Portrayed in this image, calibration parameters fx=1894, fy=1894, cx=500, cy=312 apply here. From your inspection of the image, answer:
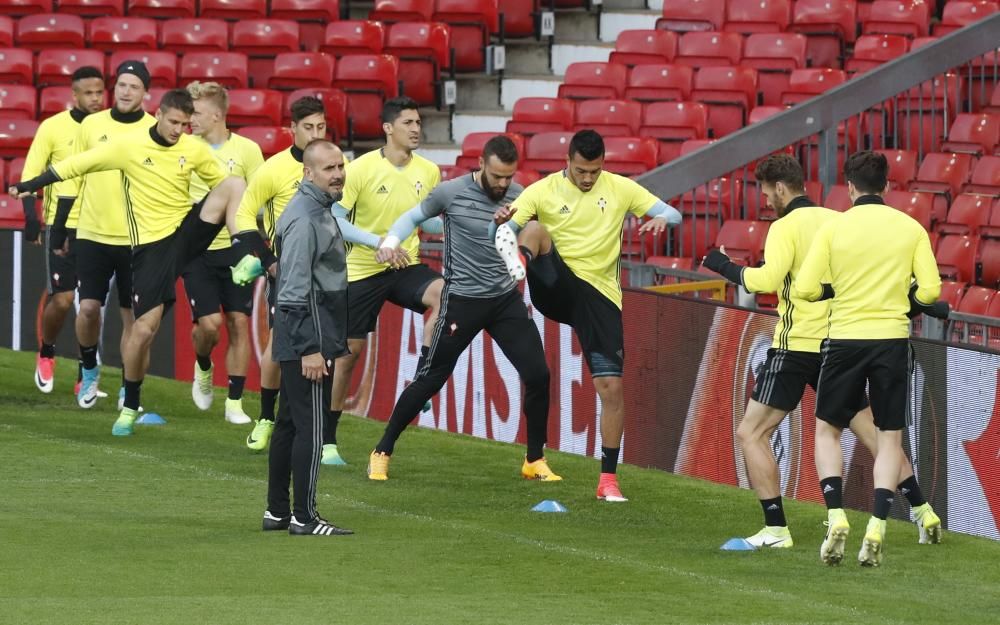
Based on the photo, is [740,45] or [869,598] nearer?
[869,598]

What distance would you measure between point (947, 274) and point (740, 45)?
5.35 metres

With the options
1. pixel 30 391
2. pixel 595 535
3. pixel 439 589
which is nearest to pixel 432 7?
pixel 30 391

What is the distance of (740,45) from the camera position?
762 inches

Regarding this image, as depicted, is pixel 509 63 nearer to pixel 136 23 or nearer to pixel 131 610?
pixel 136 23

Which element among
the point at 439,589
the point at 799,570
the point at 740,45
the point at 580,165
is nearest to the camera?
the point at 439,589

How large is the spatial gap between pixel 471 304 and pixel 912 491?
2.97 meters

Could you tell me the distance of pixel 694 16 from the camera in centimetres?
2030

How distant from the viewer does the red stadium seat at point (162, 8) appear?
71.7 feet

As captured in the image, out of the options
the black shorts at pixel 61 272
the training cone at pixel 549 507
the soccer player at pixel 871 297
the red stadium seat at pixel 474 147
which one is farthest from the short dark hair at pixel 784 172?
the red stadium seat at pixel 474 147

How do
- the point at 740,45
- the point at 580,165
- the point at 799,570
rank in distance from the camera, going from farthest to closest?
the point at 740,45, the point at 580,165, the point at 799,570

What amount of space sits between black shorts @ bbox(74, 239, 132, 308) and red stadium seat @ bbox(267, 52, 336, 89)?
714 centimetres

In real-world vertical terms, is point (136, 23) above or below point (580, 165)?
above

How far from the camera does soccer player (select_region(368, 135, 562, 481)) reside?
1137 cm

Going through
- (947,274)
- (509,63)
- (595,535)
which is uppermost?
(509,63)
